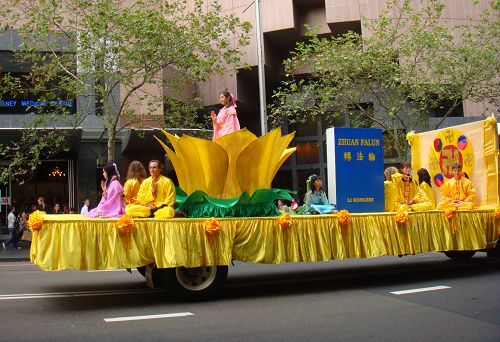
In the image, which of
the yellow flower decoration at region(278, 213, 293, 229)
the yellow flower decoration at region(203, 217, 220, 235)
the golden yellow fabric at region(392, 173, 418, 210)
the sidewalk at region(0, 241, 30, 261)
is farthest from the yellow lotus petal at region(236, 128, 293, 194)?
the sidewalk at region(0, 241, 30, 261)

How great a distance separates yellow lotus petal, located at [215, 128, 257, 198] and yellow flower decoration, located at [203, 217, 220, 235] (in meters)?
0.97

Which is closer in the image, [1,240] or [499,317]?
[499,317]

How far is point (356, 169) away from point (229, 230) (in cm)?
282

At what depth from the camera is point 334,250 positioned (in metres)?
8.48

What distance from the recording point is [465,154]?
10758 millimetres

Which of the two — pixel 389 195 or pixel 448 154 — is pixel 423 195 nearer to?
pixel 389 195

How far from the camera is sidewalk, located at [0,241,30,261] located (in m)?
16.3

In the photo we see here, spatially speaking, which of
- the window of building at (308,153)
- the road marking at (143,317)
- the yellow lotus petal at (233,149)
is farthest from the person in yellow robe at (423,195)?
the window of building at (308,153)

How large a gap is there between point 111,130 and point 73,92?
5.32 ft

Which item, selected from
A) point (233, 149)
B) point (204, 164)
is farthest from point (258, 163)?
point (204, 164)

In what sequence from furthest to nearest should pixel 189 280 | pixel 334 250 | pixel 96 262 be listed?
pixel 334 250 < pixel 189 280 < pixel 96 262

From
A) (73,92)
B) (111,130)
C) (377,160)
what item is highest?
(73,92)

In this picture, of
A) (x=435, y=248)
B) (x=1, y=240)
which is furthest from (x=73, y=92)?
(x=435, y=248)

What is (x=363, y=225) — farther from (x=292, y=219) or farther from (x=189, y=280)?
(x=189, y=280)
